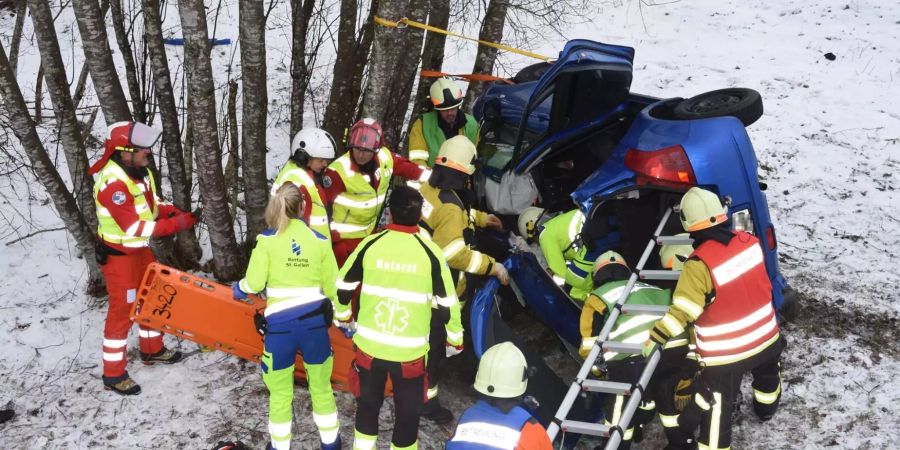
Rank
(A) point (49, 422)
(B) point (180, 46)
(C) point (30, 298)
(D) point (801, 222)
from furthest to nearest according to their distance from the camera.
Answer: (B) point (180, 46) < (D) point (801, 222) < (C) point (30, 298) < (A) point (49, 422)

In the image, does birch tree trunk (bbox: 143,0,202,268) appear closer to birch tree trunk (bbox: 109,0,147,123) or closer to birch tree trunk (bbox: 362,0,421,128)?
birch tree trunk (bbox: 109,0,147,123)

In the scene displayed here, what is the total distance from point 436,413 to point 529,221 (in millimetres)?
1684

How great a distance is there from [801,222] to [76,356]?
6829 mm

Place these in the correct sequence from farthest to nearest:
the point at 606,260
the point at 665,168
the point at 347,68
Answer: the point at 347,68, the point at 665,168, the point at 606,260

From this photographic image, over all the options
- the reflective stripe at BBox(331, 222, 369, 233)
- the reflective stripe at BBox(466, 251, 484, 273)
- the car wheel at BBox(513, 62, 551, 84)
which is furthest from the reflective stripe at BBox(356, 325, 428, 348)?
the car wheel at BBox(513, 62, 551, 84)

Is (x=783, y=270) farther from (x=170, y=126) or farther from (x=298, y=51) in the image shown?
(x=170, y=126)

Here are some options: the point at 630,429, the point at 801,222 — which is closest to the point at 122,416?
the point at 630,429

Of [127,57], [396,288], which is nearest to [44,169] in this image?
[127,57]

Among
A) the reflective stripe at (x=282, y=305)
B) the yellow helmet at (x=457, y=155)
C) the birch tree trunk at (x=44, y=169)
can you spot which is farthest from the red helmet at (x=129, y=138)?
the yellow helmet at (x=457, y=155)

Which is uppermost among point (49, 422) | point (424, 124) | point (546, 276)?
point (424, 124)

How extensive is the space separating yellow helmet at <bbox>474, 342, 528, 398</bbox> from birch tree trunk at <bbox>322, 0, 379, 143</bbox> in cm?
418

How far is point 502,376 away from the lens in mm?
3219

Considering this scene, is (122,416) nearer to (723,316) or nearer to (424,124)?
(424,124)

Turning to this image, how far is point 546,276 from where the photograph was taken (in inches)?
196
